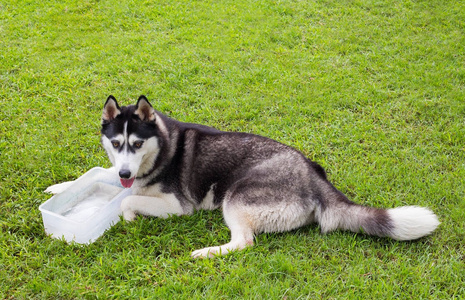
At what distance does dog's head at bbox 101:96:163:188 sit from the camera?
405cm

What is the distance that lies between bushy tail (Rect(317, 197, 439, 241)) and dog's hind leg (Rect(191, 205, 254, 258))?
806 millimetres

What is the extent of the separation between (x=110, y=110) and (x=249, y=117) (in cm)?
267

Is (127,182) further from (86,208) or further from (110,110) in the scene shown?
(110,110)

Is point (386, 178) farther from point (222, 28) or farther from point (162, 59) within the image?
point (222, 28)

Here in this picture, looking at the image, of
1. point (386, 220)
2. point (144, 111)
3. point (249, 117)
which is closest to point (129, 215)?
point (144, 111)


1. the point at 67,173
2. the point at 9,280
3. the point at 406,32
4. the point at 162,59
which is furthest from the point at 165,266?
the point at 406,32

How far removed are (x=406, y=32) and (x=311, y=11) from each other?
234cm

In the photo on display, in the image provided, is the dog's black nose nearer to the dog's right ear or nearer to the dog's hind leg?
the dog's right ear

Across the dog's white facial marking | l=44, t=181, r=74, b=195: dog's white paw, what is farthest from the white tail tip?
l=44, t=181, r=74, b=195: dog's white paw

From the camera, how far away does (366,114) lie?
21.3 feet

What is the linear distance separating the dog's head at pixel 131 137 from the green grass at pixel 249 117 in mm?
630

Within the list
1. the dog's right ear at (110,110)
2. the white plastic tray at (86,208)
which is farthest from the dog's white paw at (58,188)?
the dog's right ear at (110,110)

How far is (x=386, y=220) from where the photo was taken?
3.80 metres

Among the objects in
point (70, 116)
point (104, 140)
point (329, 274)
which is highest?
point (104, 140)
